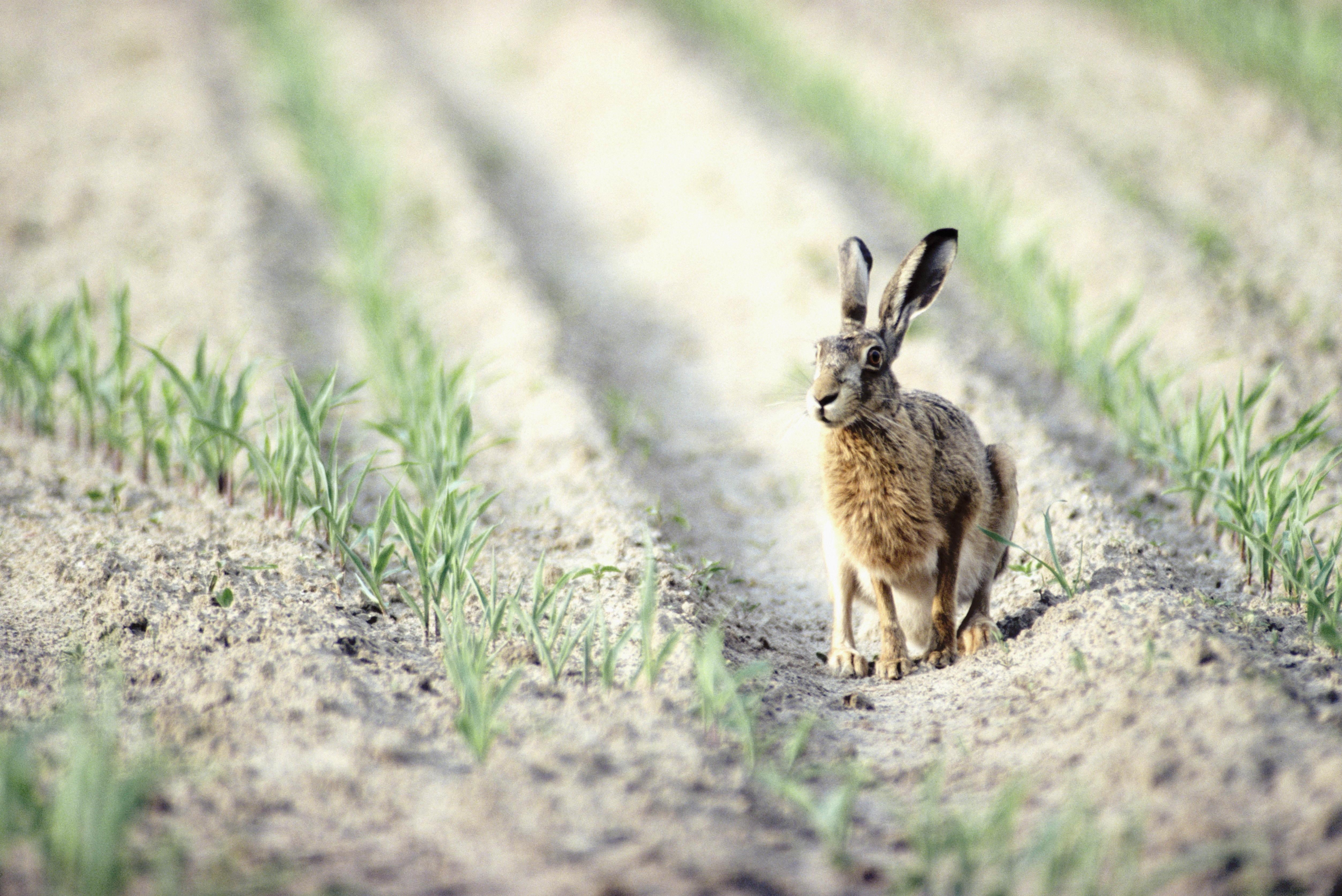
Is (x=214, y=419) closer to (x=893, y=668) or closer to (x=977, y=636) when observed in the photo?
(x=893, y=668)

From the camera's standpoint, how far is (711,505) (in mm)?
4148

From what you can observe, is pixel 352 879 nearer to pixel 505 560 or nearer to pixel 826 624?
pixel 505 560

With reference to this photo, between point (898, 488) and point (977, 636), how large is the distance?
0.54m

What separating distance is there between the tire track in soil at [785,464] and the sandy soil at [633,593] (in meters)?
0.02

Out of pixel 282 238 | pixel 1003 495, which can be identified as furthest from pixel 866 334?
pixel 282 238

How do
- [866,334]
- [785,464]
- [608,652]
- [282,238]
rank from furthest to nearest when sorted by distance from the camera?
[282,238] < [785,464] < [866,334] < [608,652]

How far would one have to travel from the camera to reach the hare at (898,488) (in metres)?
2.70

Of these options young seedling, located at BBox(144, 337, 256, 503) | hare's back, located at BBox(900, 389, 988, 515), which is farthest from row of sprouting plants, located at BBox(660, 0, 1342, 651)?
young seedling, located at BBox(144, 337, 256, 503)

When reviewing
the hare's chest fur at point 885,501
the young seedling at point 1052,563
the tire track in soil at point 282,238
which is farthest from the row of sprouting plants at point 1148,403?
the tire track in soil at point 282,238

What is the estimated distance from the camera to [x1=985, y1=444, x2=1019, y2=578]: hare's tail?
297cm

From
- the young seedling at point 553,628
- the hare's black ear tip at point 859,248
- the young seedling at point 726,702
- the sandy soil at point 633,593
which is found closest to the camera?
the sandy soil at point 633,593

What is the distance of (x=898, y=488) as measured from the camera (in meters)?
2.75

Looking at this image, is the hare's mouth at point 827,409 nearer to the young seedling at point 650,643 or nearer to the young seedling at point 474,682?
the young seedling at point 650,643

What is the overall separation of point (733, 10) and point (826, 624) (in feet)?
28.8
